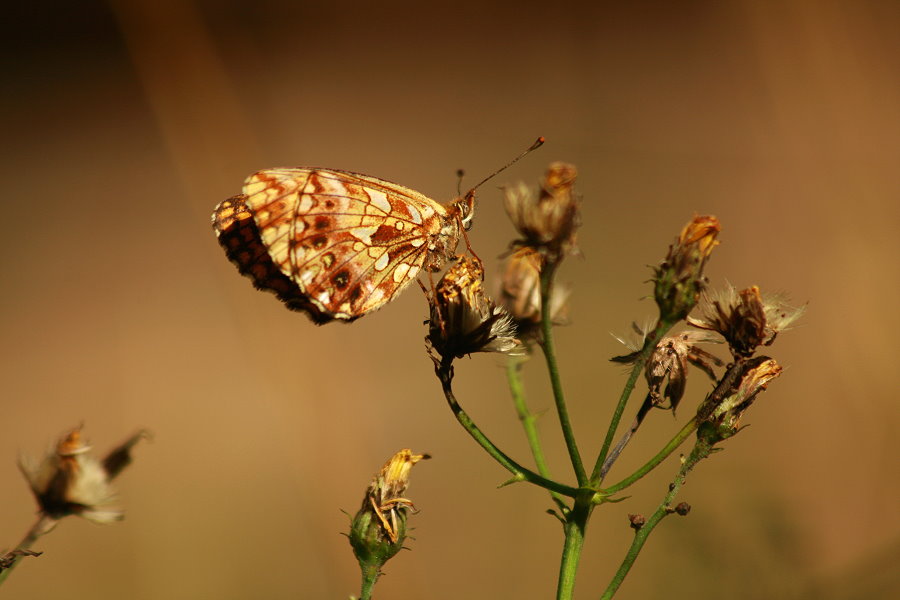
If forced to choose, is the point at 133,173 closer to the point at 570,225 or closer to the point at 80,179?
the point at 80,179

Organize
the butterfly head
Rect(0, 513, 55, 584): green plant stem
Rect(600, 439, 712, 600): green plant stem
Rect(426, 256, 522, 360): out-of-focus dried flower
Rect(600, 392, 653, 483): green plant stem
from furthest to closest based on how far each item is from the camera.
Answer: the butterfly head < Rect(426, 256, 522, 360): out-of-focus dried flower < Rect(600, 392, 653, 483): green plant stem < Rect(600, 439, 712, 600): green plant stem < Rect(0, 513, 55, 584): green plant stem

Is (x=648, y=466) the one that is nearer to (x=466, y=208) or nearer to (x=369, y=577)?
(x=369, y=577)

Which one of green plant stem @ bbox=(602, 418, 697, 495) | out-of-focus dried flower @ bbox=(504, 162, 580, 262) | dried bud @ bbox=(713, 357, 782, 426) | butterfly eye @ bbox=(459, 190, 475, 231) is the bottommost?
green plant stem @ bbox=(602, 418, 697, 495)

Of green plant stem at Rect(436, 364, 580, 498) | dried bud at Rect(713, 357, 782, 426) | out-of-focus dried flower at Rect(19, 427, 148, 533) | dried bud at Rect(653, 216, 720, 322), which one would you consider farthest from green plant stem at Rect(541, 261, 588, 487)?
out-of-focus dried flower at Rect(19, 427, 148, 533)

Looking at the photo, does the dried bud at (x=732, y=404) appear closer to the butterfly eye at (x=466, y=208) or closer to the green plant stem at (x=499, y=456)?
the green plant stem at (x=499, y=456)

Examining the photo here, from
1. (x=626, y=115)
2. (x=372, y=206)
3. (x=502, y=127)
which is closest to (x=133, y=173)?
(x=502, y=127)

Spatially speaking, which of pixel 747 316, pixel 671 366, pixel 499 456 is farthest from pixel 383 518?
pixel 747 316

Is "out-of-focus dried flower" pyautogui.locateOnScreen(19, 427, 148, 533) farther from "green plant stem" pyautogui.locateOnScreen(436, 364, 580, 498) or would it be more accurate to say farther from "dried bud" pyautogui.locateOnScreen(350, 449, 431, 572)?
"green plant stem" pyautogui.locateOnScreen(436, 364, 580, 498)
